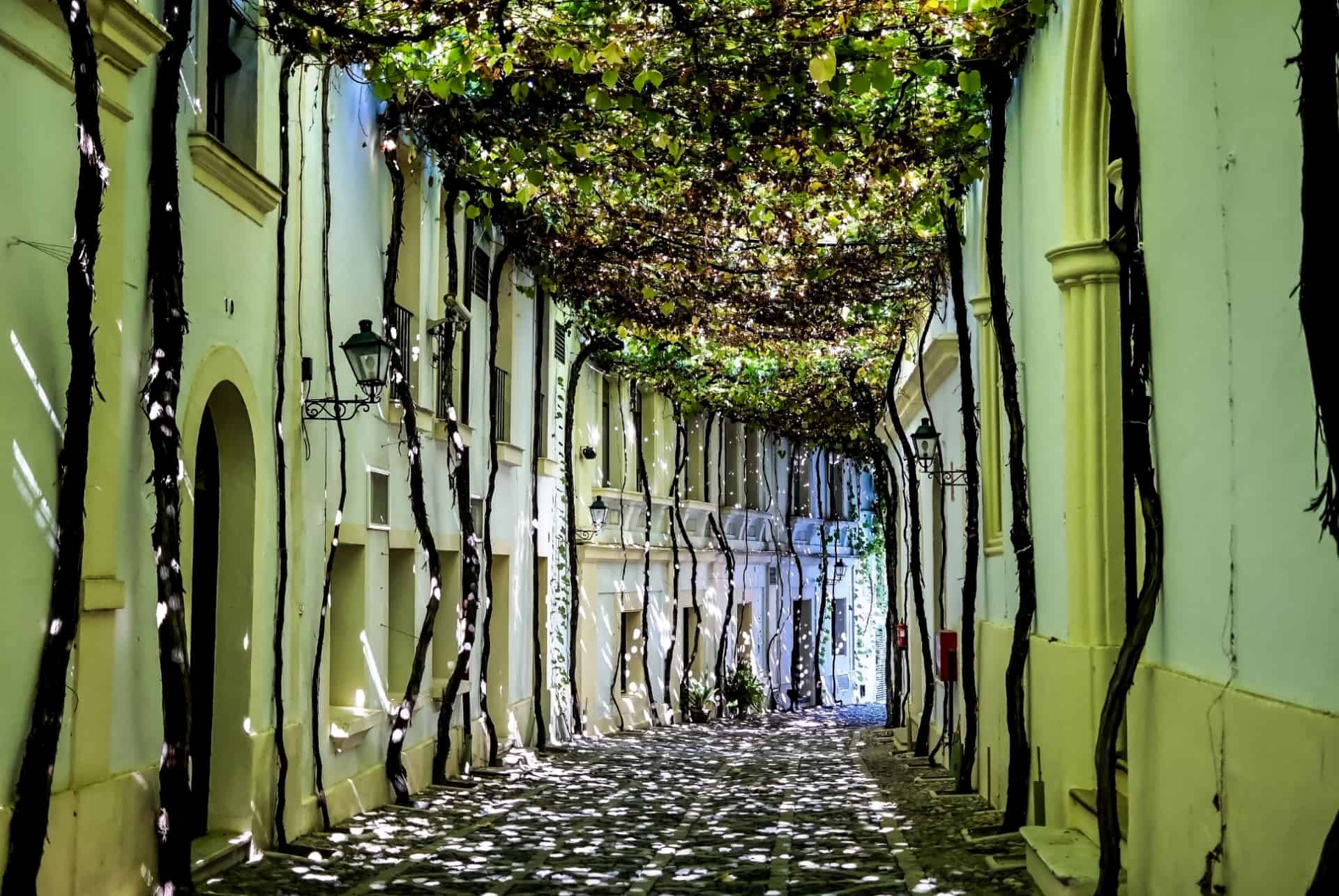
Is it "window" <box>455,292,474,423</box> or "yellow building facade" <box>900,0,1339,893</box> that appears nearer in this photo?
"yellow building facade" <box>900,0,1339,893</box>

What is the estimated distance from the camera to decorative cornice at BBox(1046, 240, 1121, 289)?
29.1 feet

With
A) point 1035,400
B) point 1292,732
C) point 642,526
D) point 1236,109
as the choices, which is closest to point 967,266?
point 1035,400

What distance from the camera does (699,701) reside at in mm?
29219

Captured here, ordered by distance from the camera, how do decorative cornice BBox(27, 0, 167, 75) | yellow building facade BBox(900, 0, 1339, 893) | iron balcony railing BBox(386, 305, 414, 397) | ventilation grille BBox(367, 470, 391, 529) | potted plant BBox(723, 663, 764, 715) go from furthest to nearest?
1. potted plant BBox(723, 663, 764, 715)
2. iron balcony railing BBox(386, 305, 414, 397)
3. ventilation grille BBox(367, 470, 391, 529)
4. decorative cornice BBox(27, 0, 167, 75)
5. yellow building facade BBox(900, 0, 1339, 893)

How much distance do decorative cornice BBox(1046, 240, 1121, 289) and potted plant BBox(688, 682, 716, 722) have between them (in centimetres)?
2095

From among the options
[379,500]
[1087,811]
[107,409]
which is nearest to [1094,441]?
[1087,811]

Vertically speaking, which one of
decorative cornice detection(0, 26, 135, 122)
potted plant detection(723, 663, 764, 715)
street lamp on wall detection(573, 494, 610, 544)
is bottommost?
potted plant detection(723, 663, 764, 715)

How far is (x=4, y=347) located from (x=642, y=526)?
2141cm

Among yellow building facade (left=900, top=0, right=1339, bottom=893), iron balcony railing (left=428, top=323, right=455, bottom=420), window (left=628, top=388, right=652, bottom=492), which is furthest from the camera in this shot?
window (left=628, top=388, right=652, bottom=492)

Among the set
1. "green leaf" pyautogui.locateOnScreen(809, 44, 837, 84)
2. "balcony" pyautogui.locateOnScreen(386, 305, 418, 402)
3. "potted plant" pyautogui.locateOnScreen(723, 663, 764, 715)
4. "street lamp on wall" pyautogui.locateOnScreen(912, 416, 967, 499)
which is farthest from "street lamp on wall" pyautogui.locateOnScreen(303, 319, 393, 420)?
"potted plant" pyautogui.locateOnScreen(723, 663, 764, 715)

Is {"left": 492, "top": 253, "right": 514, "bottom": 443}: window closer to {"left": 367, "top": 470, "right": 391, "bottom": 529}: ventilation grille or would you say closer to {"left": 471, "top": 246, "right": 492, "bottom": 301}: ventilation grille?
{"left": 471, "top": 246, "right": 492, "bottom": 301}: ventilation grille

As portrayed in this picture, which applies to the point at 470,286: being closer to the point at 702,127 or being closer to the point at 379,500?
the point at 379,500

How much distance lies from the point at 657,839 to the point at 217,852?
328cm

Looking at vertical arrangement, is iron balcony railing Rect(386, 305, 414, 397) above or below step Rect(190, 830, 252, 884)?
above
